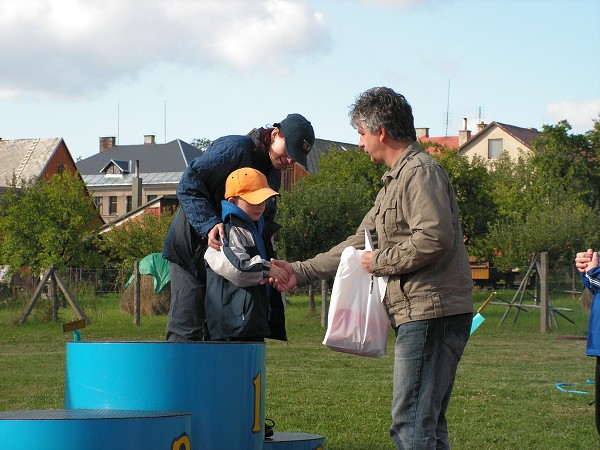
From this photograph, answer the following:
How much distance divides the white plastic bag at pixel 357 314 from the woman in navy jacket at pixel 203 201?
3.82 ft

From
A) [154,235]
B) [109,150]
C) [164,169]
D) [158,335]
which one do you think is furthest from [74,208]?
[109,150]

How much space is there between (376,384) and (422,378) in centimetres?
774

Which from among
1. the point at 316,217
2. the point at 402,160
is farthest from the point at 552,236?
the point at 402,160

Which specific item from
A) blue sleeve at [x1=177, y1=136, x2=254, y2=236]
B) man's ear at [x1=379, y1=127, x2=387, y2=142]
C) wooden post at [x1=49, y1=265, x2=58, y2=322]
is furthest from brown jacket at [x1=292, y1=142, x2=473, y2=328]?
wooden post at [x1=49, y1=265, x2=58, y2=322]

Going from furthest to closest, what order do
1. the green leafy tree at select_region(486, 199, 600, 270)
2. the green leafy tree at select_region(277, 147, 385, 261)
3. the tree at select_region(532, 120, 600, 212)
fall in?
the tree at select_region(532, 120, 600, 212), the green leafy tree at select_region(486, 199, 600, 270), the green leafy tree at select_region(277, 147, 385, 261)

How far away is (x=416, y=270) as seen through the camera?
16.9ft

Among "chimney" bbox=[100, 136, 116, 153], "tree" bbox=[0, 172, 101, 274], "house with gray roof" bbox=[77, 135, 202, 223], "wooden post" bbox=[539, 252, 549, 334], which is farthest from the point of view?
"chimney" bbox=[100, 136, 116, 153]

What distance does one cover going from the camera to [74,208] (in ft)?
143

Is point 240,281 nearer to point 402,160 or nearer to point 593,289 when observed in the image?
point 402,160

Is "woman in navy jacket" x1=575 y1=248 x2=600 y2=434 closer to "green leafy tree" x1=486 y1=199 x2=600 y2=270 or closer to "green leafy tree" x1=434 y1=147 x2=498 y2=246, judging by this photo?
"green leafy tree" x1=486 y1=199 x2=600 y2=270

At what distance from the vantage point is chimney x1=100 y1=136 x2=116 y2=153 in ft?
376

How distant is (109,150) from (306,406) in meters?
97.7

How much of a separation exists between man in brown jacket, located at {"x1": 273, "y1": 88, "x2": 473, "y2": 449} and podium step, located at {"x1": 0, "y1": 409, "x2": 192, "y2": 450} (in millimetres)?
1139

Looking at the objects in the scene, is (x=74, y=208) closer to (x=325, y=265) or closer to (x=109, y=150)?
(x=325, y=265)
